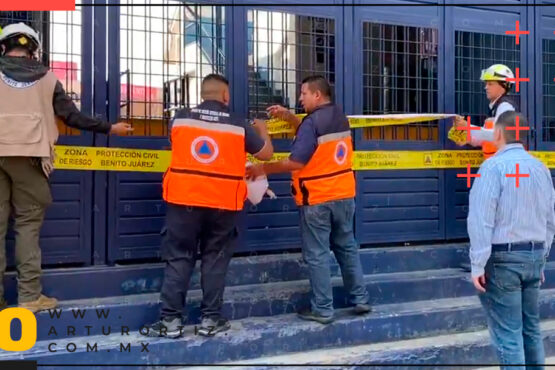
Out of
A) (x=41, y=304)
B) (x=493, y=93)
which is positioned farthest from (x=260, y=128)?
(x=493, y=93)

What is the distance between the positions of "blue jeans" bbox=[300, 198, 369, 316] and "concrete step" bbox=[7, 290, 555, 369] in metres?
0.20

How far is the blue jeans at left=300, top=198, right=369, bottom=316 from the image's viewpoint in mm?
4348

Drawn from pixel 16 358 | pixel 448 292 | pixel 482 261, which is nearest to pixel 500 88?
pixel 448 292

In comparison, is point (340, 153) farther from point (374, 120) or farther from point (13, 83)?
point (13, 83)

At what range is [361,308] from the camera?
450 cm

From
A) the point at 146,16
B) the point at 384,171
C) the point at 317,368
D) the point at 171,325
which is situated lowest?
the point at 317,368

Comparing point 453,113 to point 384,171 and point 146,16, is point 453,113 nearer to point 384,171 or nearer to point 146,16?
point 384,171

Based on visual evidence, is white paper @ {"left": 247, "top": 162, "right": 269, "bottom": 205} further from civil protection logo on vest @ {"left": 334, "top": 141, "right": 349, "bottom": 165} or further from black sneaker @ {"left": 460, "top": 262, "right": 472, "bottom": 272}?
black sneaker @ {"left": 460, "top": 262, "right": 472, "bottom": 272}

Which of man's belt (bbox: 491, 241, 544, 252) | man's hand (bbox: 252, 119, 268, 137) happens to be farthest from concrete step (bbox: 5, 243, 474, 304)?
man's belt (bbox: 491, 241, 544, 252)

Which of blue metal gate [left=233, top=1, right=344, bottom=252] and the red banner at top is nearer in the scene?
the red banner at top

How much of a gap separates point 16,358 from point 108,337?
0.59 meters

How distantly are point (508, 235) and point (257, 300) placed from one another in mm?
1926

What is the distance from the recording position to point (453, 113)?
19.0 ft

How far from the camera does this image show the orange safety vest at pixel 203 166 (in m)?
3.94
